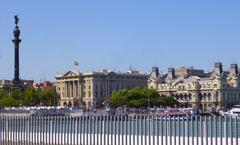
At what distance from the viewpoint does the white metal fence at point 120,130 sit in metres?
23.2

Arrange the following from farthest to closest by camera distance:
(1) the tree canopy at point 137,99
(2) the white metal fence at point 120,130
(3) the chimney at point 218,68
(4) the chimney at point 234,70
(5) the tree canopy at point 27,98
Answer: (4) the chimney at point 234,70 < (3) the chimney at point 218,68 < (1) the tree canopy at point 137,99 < (5) the tree canopy at point 27,98 < (2) the white metal fence at point 120,130

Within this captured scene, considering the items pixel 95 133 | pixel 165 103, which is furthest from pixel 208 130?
pixel 165 103

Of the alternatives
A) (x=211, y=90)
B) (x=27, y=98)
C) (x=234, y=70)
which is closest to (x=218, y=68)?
(x=234, y=70)

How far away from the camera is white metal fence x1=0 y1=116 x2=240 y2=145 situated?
Answer: 23203 mm

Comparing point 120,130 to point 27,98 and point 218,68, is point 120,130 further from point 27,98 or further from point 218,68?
point 218,68

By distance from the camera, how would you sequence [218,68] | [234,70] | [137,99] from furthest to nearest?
[218,68] < [234,70] < [137,99]

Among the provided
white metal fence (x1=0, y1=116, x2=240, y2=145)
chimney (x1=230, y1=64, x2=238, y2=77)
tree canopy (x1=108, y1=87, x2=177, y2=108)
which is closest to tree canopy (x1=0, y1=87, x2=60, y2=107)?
tree canopy (x1=108, y1=87, x2=177, y2=108)

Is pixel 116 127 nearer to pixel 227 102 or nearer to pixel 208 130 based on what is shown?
pixel 208 130

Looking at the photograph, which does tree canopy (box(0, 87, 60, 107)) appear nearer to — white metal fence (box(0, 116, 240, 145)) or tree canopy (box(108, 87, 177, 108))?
tree canopy (box(108, 87, 177, 108))

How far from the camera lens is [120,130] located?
2634 cm

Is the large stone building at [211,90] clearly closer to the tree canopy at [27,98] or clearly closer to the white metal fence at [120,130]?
the tree canopy at [27,98]

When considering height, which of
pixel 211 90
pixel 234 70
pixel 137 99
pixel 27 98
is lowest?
pixel 137 99

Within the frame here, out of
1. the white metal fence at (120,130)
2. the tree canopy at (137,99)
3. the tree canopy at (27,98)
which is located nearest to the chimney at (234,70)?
the tree canopy at (137,99)

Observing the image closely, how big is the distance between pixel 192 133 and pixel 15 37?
199ft
